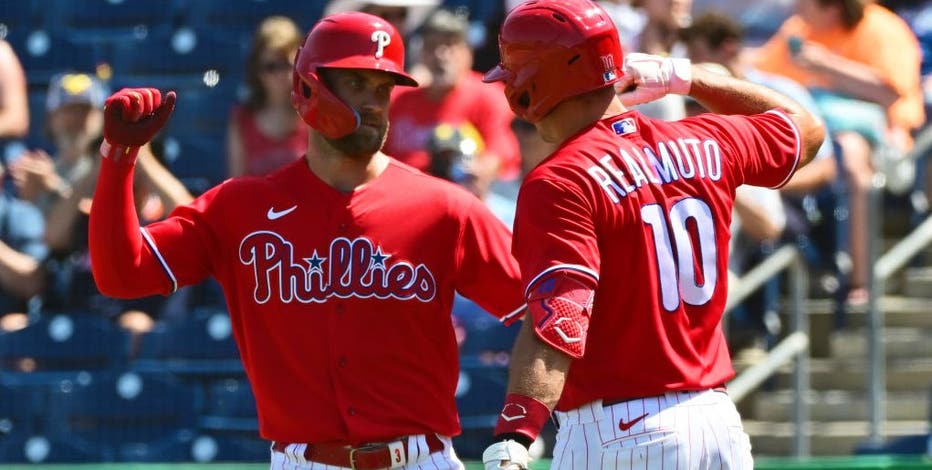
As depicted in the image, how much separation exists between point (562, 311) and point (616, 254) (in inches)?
9.7

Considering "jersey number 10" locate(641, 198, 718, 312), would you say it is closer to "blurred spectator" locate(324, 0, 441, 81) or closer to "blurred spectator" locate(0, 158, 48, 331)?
"blurred spectator" locate(324, 0, 441, 81)

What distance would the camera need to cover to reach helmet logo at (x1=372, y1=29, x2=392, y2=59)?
13.0ft

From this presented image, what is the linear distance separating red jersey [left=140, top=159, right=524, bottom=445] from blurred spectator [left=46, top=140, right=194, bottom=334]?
9.60ft

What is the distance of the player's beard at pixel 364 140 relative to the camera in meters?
3.93

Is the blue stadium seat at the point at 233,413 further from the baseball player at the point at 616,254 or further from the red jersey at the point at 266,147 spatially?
the baseball player at the point at 616,254

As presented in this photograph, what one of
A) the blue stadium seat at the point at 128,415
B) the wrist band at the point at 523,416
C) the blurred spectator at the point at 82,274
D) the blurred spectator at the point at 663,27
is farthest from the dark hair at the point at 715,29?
the wrist band at the point at 523,416

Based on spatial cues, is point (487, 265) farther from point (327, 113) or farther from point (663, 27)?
point (663, 27)

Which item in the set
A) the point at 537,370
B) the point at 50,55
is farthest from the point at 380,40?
the point at 50,55

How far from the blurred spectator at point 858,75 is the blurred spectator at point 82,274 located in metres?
2.96

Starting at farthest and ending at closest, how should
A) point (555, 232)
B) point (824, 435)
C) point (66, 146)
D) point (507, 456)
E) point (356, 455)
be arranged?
point (66, 146), point (824, 435), point (356, 455), point (555, 232), point (507, 456)

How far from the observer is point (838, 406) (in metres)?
7.01

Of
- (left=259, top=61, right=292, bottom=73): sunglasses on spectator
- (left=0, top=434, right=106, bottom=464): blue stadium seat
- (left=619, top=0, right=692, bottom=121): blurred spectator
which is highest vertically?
(left=619, top=0, right=692, bottom=121): blurred spectator

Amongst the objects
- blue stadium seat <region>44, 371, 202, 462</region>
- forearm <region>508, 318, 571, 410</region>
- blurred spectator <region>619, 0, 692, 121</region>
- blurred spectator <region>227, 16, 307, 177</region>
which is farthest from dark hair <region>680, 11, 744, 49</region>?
forearm <region>508, 318, 571, 410</region>

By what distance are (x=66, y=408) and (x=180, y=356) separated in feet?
1.87
